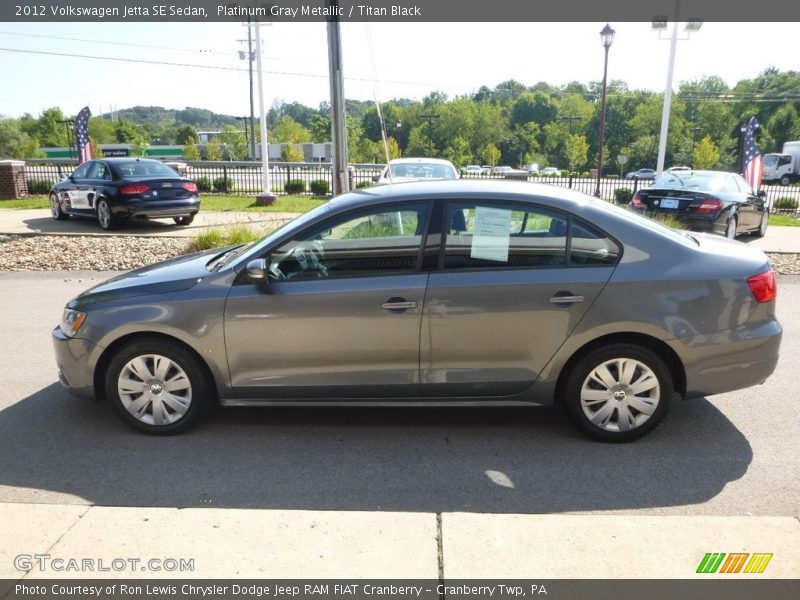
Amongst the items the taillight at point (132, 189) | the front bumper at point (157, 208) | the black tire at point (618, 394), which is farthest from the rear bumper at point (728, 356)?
the taillight at point (132, 189)

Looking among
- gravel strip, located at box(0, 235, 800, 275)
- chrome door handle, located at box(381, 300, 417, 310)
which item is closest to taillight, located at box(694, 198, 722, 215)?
gravel strip, located at box(0, 235, 800, 275)

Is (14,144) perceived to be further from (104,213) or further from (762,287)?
(762,287)

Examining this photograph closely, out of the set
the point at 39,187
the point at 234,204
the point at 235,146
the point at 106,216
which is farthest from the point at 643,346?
the point at 235,146

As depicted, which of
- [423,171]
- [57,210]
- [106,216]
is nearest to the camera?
[106,216]

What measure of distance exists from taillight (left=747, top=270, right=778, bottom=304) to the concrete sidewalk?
1.45 metres

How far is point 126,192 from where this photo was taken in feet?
45.6

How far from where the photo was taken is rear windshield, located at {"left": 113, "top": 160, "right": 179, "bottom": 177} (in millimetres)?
14391

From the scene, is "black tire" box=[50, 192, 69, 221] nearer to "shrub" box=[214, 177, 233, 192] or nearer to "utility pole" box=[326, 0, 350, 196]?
"utility pole" box=[326, 0, 350, 196]

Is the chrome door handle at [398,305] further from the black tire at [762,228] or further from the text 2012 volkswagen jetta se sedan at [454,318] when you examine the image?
the black tire at [762,228]

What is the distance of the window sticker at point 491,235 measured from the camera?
4160 mm

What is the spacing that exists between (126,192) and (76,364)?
10.6 metres

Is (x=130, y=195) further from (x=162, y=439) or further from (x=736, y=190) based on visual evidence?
(x=736, y=190)

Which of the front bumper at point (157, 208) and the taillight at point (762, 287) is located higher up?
the taillight at point (762, 287)
